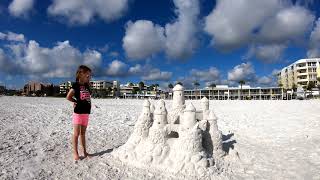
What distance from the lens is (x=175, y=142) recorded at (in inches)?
251

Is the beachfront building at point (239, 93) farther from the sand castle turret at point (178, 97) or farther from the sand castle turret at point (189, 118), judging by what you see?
the sand castle turret at point (189, 118)

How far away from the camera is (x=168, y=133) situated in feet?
21.8

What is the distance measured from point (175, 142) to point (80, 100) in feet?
7.66

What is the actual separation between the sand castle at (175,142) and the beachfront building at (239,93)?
85844 mm

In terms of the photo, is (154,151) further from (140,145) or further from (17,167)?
(17,167)

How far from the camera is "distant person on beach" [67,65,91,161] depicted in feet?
20.6

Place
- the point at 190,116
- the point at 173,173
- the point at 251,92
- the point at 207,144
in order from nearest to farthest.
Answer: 1. the point at 173,173
2. the point at 190,116
3. the point at 207,144
4. the point at 251,92

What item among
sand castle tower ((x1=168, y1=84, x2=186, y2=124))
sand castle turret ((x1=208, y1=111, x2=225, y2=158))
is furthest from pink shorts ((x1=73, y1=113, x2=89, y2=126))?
sand castle turret ((x1=208, y1=111, x2=225, y2=158))

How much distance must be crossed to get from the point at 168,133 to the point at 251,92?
96.8 m

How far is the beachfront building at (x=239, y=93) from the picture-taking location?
94.0 meters

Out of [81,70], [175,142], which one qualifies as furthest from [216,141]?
[81,70]

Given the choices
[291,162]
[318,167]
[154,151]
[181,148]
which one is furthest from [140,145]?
[318,167]

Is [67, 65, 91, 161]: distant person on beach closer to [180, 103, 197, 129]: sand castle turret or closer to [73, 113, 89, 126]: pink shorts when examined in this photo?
[73, 113, 89, 126]: pink shorts

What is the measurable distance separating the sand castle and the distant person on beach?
1.11 metres
